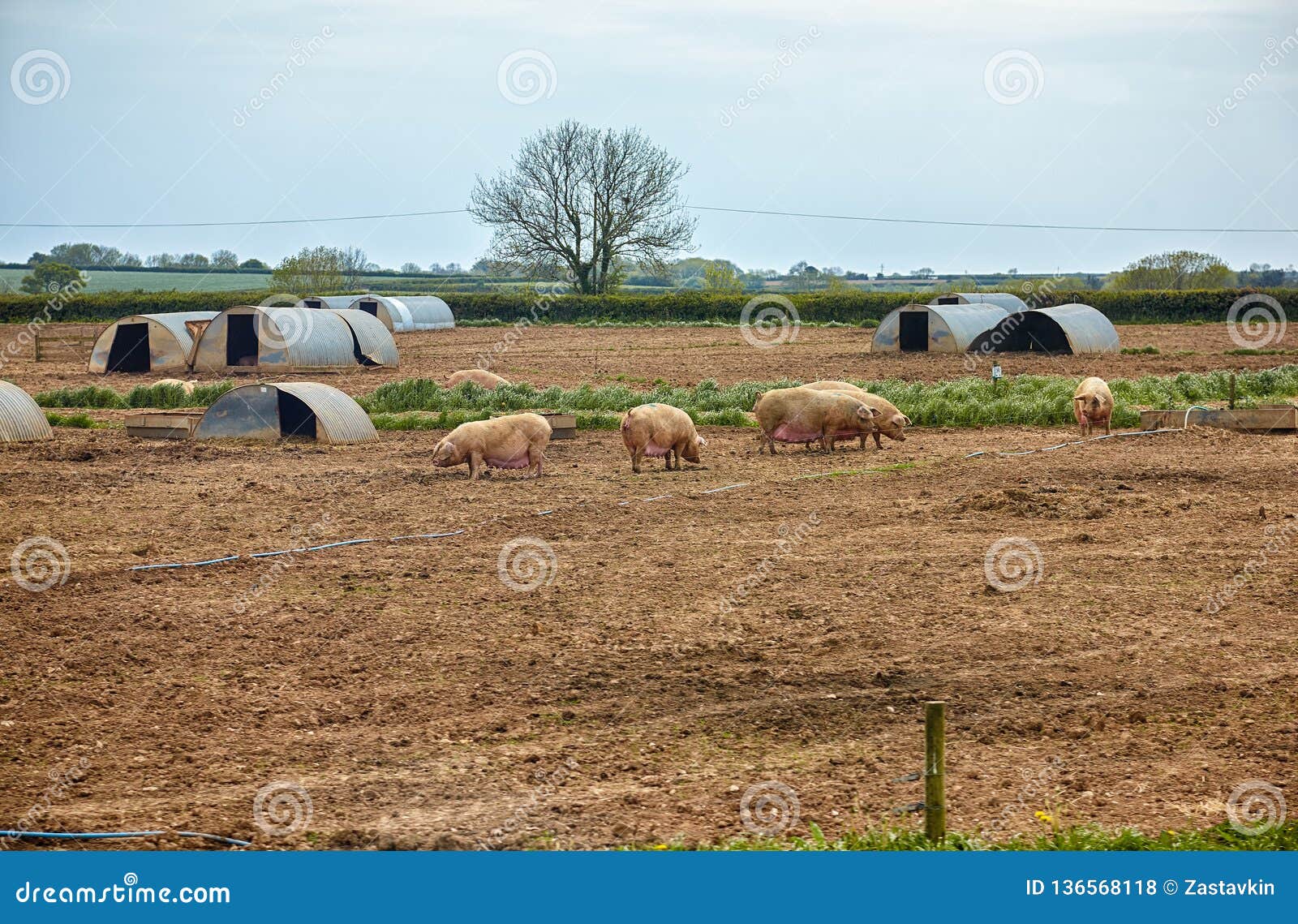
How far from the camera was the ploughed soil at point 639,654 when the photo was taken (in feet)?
20.1

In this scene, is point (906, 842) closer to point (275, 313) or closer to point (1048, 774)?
point (1048, 774)

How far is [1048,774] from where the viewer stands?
250 inches

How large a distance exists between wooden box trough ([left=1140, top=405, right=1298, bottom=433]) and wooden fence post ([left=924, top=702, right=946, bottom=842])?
16.2 metres

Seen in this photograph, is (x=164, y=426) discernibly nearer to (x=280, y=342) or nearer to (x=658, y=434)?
(x=658, y=434)

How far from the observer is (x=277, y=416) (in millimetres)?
20312

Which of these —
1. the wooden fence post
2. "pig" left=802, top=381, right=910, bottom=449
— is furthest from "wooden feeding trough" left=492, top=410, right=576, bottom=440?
the wooden fence post

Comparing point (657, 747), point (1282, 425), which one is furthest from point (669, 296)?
point (657, 747)

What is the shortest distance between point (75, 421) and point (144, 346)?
517 inches

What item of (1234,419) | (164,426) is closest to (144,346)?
(164,426)

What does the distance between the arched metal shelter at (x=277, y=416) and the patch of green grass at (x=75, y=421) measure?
334 centimetres

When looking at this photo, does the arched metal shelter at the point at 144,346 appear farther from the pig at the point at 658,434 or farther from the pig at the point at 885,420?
the pig at the point at 885,420

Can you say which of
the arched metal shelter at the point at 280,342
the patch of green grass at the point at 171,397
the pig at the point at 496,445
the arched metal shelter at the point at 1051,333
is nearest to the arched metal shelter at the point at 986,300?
the arched metal shelter at the point at 1051,333

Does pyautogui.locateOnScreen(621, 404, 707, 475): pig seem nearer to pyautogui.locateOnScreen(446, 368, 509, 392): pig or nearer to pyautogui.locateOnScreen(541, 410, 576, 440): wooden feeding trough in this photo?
pyautogui.locateOnScreen(541, 410, 576, 440): wooden feeding trough

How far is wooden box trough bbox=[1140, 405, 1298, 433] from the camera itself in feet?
63.2
